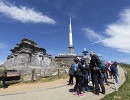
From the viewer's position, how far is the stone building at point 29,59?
17850 mm

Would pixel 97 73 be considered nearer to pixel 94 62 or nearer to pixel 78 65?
pixel 94 62

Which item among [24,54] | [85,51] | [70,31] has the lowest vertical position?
[24,54]

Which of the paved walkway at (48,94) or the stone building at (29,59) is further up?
the stone building at (29,59)

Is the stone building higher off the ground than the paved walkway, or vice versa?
the stone building

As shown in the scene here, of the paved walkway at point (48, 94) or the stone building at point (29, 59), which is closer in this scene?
the paved walkway at point (48, 94)

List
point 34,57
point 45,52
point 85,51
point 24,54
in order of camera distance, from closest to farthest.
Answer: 1. point 24,54
2. point 34,57
3. point 45,52
4. point 85,51

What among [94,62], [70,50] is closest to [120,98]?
[94,62]

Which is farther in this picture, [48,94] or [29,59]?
[29,59]

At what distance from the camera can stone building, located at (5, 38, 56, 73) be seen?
17850mm

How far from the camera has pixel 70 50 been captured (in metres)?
46.5

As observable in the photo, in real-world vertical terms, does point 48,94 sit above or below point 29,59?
below

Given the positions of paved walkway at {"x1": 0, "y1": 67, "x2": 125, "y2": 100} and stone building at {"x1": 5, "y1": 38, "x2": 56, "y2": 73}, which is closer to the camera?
paved walkway at {"x1": 0, "y1": 67, "x2": 125, "y2": 100}

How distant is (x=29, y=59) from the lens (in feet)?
64.3

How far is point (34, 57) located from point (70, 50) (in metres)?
27.3
